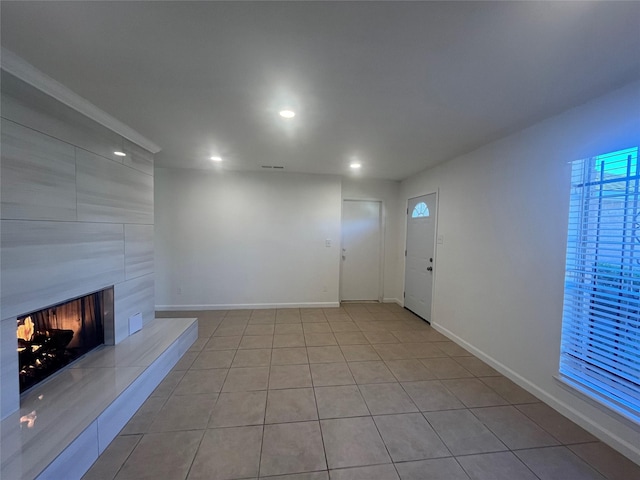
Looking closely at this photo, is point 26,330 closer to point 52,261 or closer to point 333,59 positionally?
point 52,261

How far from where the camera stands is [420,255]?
14.3 ft

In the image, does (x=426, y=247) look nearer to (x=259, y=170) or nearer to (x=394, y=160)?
(x=394, y=160)

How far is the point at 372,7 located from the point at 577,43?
113 cm

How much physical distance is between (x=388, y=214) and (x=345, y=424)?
390 cm

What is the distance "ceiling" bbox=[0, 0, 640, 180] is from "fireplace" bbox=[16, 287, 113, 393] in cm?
178

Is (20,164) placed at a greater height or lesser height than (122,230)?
greater

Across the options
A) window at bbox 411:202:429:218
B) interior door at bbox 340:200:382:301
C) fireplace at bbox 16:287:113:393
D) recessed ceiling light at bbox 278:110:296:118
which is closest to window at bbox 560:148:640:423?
window at bbox 411:202:429:218

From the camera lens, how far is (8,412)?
1.61 meters

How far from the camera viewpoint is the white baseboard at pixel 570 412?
170cm

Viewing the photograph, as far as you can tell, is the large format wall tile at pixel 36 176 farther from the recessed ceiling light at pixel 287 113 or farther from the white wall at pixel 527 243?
the white wall at pixel 527 243

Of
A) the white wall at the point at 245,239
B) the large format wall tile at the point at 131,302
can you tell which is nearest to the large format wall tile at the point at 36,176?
the large format wall tile at the point at 131,302

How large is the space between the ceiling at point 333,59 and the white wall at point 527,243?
0.23m

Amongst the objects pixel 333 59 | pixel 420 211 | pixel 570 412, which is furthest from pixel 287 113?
pixel 570 412

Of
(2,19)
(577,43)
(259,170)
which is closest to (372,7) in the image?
(577,43)
